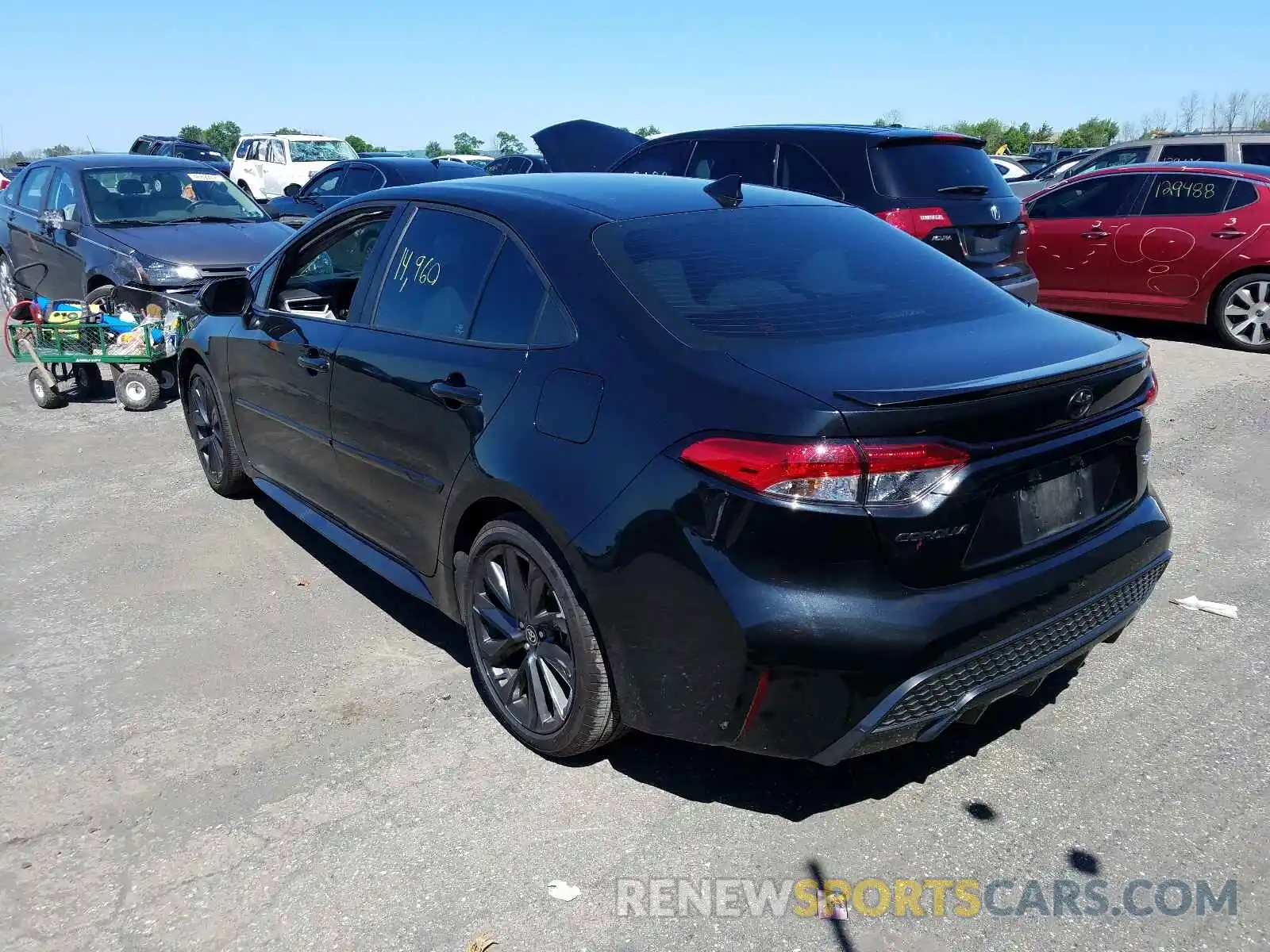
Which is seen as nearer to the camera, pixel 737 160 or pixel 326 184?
pixel 737 160

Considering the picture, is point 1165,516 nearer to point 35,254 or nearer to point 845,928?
point 845,928

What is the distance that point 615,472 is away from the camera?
2.73 m

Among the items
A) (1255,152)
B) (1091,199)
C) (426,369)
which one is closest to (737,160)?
(1091,199)

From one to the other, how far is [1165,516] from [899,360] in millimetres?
1173

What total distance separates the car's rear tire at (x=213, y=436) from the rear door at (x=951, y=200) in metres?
4.36

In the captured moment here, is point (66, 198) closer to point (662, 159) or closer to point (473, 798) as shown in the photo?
point (662, 159)

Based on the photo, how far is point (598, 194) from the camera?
141 inches

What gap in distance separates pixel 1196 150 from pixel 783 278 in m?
12.3

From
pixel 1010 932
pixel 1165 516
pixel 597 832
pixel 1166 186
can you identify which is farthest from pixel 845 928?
pixel 1166 186

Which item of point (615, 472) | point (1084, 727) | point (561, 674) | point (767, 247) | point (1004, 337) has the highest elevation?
point (767, 247)

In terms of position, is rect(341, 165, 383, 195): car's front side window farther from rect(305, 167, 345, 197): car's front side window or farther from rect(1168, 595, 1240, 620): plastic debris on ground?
rect(1168, 595, 1240, 620): plastic debris on ground

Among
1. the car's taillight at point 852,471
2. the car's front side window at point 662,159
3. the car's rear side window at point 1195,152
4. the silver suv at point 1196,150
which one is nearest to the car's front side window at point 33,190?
the car's front side window at point 662,159

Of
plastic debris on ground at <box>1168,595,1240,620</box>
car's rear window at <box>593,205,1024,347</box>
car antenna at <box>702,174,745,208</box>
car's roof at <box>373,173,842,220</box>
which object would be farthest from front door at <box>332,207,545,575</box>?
plastic debris on ground at <box>1168,595,1240,620</box>

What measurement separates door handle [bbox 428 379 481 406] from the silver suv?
10.2 metres
